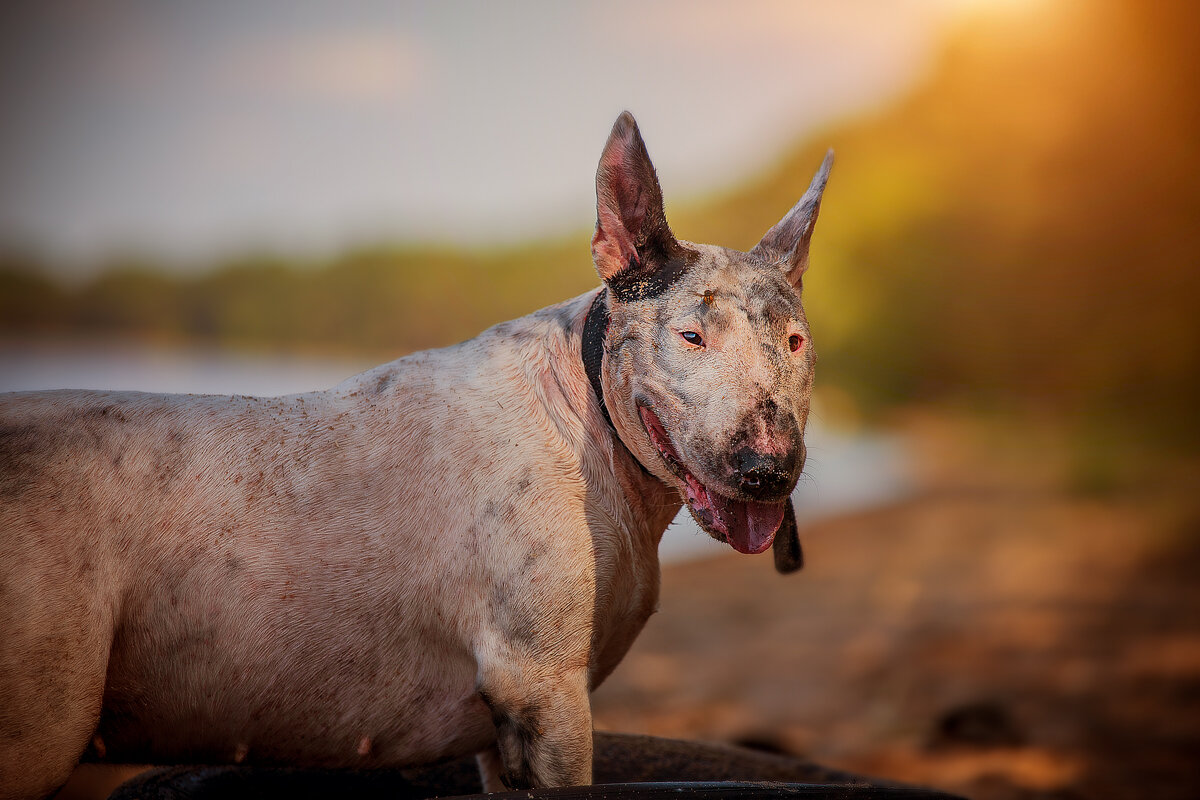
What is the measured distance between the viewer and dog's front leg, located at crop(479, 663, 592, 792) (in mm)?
1644

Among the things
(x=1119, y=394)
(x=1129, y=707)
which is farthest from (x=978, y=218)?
(x=1129, y=707)

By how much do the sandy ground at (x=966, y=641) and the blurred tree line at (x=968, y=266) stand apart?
2.27ft

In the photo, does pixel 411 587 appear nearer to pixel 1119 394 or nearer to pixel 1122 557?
pixel 1122 557

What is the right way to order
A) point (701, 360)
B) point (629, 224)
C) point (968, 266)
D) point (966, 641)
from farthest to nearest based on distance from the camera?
point (968, 266)
point (966, 641)
point (629, 224)
point (701, 360)

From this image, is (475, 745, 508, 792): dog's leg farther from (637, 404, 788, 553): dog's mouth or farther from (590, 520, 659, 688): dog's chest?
(637, 404, 788, 553): dog's mouth

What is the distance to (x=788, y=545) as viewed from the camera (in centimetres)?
198

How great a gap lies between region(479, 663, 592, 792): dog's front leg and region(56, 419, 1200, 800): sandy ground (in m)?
1.97

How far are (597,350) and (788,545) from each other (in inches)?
22.9

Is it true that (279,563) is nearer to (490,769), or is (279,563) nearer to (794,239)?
A: (490,769)

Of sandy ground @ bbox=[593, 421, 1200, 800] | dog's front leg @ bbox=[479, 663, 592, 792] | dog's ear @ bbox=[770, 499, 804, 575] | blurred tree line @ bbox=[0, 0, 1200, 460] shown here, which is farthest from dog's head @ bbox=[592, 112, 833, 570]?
blurred tree line @ bbox=[0, 0, 1200, 460]

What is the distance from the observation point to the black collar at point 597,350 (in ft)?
5.90

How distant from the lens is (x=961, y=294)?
25.0ft

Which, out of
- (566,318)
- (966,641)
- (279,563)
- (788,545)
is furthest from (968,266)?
(279,563)

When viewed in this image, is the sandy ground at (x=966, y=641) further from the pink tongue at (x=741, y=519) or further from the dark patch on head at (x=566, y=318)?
the dark patch on head at (x=566, y=318)
